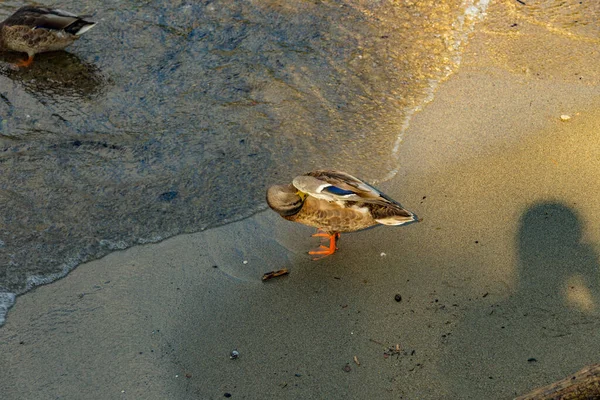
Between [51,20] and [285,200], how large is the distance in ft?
12.0

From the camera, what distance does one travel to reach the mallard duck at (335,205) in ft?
12.9

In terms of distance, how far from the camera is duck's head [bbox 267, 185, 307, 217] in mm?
3979

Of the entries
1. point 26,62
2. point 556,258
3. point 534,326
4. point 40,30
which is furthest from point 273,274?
point 26,62

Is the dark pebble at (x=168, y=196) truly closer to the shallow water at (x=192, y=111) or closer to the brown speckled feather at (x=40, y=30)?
the shallow water at (x=192, y=111)

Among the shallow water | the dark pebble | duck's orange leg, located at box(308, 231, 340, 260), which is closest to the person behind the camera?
duck's orange leg, located at box(308, 231, 340, 260)

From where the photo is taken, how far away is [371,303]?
146 inches

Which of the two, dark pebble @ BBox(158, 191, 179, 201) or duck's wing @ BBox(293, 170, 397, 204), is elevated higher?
duck's wing @ BBox(293, 170, 397, 204)

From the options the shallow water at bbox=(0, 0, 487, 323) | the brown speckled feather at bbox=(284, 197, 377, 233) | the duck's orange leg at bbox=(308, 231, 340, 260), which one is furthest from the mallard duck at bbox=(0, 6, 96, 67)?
the duck's orange leg at bbox=(308, 231, 340, 260)

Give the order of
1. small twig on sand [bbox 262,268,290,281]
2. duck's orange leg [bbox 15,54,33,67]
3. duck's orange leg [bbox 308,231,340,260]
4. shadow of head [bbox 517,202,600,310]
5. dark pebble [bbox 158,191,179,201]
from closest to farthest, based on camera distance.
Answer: shadow of head [bbox 517,202,600,310] → small twig on sand [bbox 262,268,290,281] → duck's orange leg [bbox 308,231,340,260] → dark pebble [bbox 158,191,179,201] → duck's orange leg [bbox 15,54,33,67]

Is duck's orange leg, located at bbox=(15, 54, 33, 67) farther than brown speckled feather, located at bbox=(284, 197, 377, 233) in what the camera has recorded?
Yes

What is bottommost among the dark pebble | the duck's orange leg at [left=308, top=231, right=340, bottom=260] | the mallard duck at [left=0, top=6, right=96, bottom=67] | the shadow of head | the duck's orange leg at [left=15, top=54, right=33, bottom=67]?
the duck's orange leg at [left=15, top=54, right=33, bottom=67]

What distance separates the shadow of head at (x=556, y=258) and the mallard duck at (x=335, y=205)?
2.49ft

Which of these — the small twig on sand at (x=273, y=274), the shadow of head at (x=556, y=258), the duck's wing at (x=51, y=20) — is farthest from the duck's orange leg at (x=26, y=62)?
the shadow of head at (x=556, y=258)

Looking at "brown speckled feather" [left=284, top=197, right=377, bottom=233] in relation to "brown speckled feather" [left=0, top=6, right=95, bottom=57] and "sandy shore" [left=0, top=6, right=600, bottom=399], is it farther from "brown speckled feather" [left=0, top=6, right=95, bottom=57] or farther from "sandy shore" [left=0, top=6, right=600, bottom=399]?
"brown speckled feather" [left=0, top=6, right=95, bottom=57]
